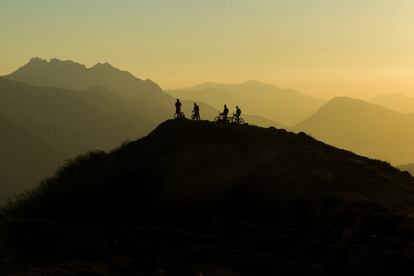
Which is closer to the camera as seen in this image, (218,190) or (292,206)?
(292,206)

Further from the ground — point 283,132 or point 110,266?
point 283,132

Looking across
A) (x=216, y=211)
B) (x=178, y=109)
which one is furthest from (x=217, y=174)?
(x=178, y=109)

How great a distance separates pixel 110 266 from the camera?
21.8 meters

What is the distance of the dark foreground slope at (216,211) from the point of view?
23.8m

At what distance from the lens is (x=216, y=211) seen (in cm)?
3403

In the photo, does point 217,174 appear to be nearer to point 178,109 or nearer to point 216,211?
point 216,211

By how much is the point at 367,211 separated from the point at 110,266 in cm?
1758

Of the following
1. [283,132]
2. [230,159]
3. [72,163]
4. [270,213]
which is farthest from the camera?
[72,163]

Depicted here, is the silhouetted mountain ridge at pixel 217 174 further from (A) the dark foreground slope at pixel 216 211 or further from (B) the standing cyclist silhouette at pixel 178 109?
(B) the standing cyclist silhouette at pixel 178 109

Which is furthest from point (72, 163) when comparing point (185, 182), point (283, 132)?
point (283, 132)

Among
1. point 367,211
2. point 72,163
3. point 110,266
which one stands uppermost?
point 72,163

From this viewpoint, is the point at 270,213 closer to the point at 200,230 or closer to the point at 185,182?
the point at 200,230

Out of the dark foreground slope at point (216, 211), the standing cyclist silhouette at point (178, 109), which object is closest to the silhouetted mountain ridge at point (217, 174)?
the dark foreground slope at point (216, 211)

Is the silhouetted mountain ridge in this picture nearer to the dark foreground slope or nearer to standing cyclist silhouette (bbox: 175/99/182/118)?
the dark foreground slope
